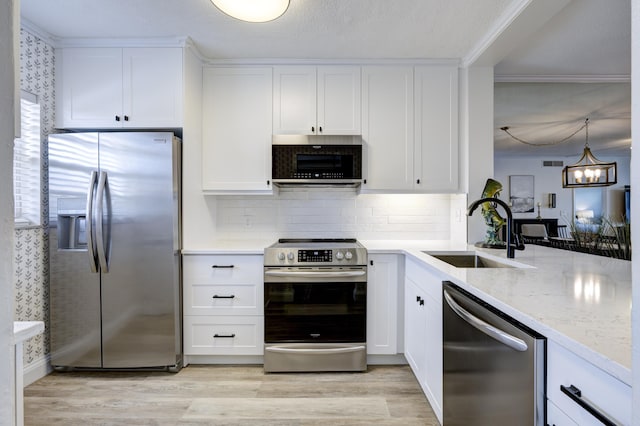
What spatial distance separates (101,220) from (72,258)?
375 mm

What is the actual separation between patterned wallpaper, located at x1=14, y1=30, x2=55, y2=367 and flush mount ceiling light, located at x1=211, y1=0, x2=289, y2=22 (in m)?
1.47

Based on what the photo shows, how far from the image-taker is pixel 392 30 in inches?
94.0

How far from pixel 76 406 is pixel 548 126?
646 cm

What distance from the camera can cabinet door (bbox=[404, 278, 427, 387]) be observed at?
82.0 inches

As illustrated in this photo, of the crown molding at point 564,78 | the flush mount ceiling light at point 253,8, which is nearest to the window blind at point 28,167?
the flush mount ceiling light at point 253,8

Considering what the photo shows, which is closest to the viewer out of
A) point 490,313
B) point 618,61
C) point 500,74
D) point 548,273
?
point 490,313

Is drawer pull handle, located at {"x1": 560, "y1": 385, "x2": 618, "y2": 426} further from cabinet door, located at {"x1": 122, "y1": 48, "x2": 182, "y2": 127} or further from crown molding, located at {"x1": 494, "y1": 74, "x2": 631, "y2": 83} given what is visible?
crown molding, located at {"x1": 494, "y1": 74, "x2": 631, "y2": 83}

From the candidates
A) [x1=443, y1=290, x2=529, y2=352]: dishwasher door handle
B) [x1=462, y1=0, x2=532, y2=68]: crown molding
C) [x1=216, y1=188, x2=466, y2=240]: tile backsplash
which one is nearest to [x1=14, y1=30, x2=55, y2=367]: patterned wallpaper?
[x1=216, y1=188, x2=466, y2=240]: tile backsplash

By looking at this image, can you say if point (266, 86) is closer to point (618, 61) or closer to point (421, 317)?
point (421, 317)

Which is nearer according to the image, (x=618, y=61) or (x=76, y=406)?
(x=76, y=406)

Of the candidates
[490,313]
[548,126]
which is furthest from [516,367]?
[548,126]

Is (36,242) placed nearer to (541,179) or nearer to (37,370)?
(37,370)

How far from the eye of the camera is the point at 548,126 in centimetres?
533

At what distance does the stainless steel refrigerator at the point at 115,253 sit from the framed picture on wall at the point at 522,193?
351 inches
